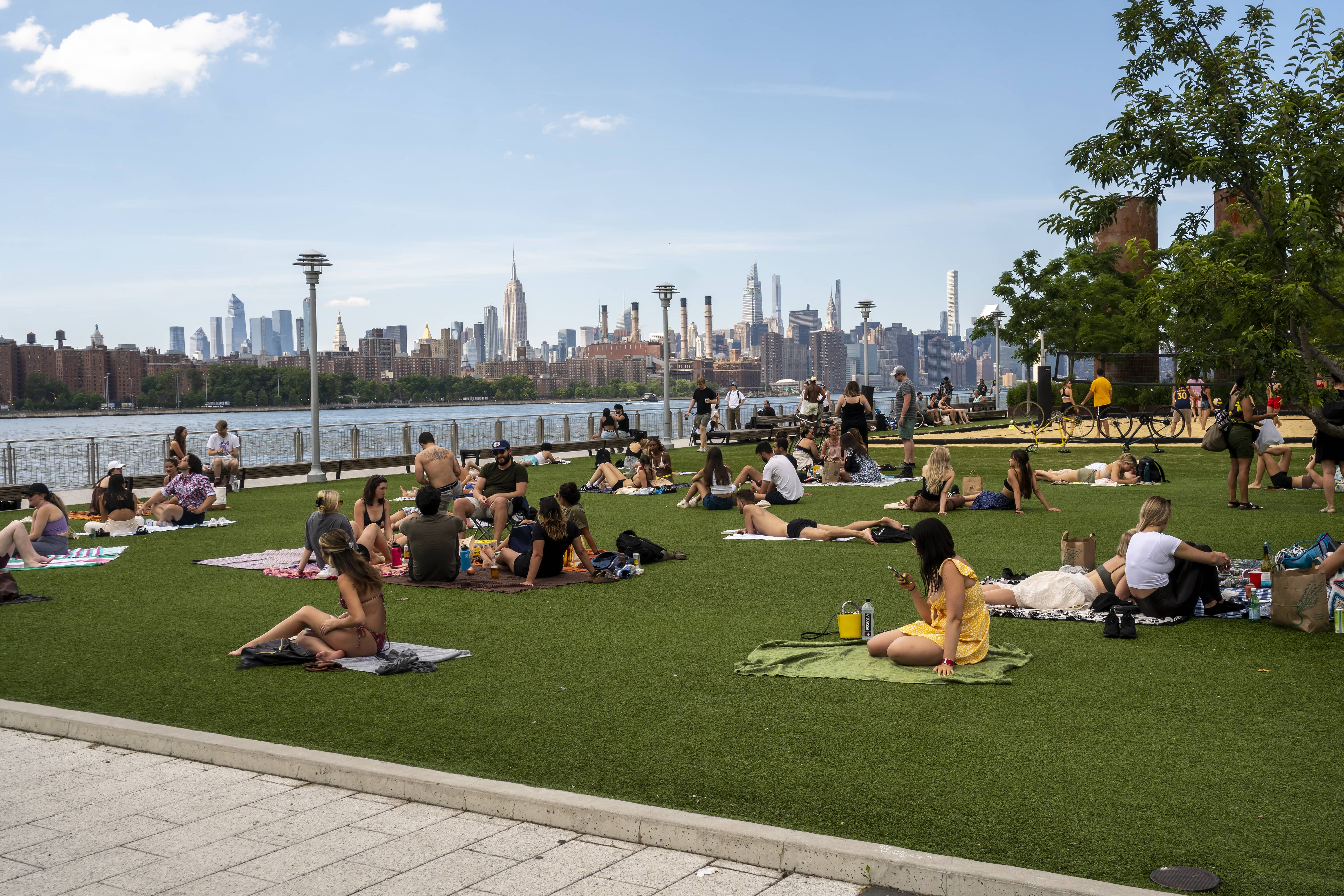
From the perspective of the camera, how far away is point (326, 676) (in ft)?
25.7

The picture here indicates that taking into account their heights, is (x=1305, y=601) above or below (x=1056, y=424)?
below

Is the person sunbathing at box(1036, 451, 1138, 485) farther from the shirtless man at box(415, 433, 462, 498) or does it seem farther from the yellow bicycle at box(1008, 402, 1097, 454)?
the shirtless man at box(415, 433, 462, 498)

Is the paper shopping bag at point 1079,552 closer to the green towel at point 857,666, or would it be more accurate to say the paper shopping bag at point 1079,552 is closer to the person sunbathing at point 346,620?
the green towel at point 857,666

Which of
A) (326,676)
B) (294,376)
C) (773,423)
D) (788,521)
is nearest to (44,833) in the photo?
(326,676)

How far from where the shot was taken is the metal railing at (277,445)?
23.5 metres

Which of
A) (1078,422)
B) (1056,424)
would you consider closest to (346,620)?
(1078,422)

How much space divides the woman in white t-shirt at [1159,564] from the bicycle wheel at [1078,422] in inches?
817

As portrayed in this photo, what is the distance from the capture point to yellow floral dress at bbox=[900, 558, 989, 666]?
24.7 feet

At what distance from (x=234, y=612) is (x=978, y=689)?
691cm

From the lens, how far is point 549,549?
38.9 ft

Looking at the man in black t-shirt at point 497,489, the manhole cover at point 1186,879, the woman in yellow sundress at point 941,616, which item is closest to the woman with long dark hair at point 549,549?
the man in black t-shirt at point 497,489

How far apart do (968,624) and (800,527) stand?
6709mm

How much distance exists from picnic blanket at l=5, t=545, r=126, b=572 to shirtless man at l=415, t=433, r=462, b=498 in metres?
4.20

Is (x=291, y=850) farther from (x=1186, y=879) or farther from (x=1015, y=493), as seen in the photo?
(x=1015, y=493)
